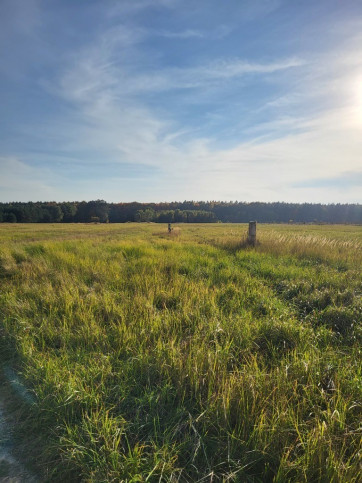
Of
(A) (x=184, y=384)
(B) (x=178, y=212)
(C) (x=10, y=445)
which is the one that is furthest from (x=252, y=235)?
(B) (x=178, y=212)

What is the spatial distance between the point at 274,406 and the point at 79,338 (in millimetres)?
2346

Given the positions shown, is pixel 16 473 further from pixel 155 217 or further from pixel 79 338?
pixel 155 217

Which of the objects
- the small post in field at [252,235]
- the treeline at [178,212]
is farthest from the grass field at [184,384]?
the treeline at [178,212]

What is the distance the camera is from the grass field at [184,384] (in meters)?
1.67

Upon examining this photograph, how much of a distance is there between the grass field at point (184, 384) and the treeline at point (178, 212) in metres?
83.5

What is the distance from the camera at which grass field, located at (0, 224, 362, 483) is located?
65.7 inches

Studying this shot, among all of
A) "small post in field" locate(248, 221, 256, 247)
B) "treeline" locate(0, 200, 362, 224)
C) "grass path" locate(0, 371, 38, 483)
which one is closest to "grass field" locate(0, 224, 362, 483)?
"grass path" locate(0, 371, 38, 483)

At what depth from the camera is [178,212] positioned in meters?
100

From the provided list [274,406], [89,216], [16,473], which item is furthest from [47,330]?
[89,216]

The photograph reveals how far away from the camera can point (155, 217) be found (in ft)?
318

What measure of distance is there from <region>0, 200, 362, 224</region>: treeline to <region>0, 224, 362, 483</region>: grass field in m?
83.5

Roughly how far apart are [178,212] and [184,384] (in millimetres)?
98956

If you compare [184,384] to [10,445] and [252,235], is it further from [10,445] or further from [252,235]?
[252,235]

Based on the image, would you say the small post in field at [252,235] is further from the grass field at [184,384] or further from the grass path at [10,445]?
the grass path at [10,445]
